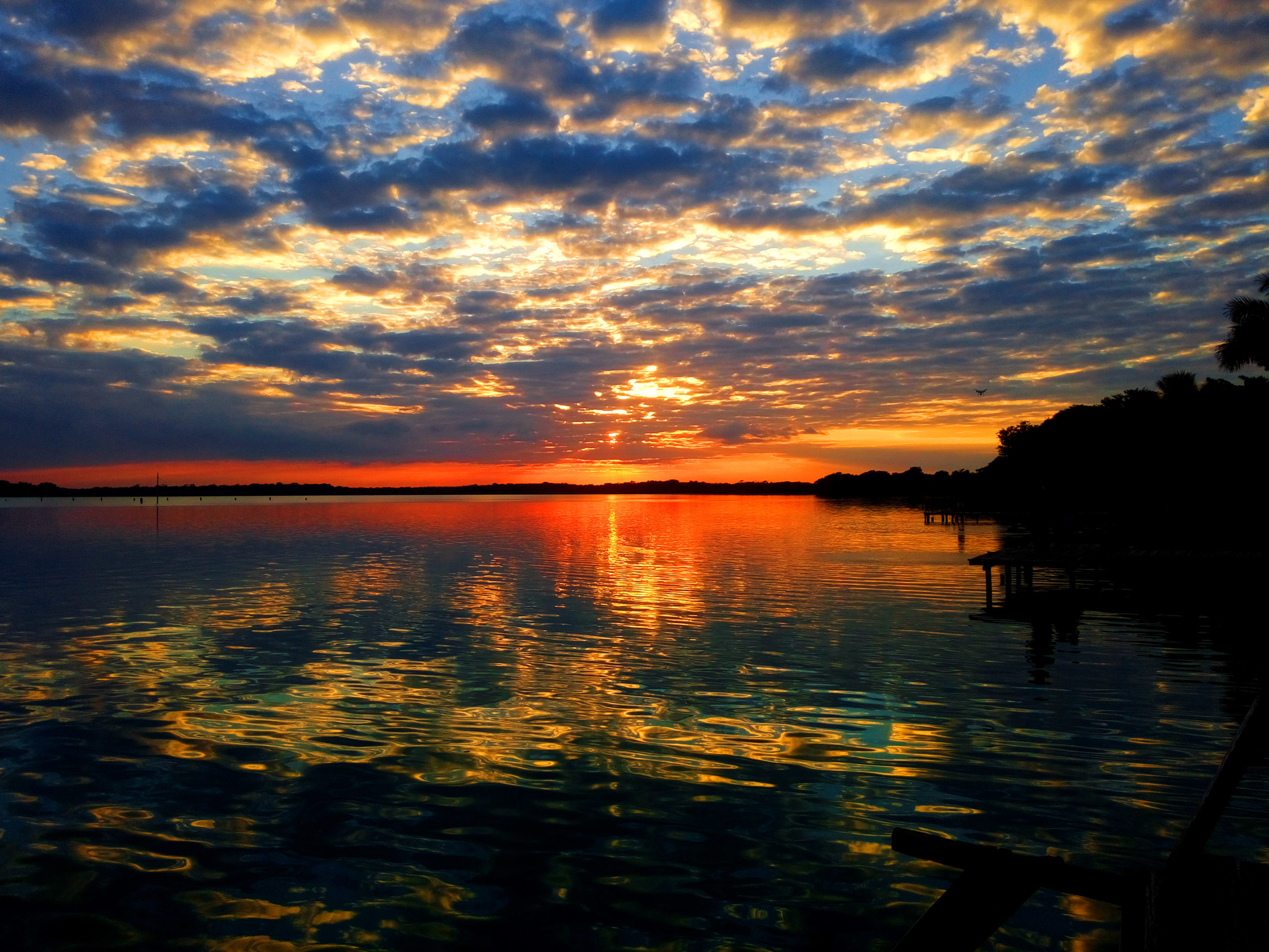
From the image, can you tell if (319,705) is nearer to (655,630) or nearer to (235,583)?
(655,630)

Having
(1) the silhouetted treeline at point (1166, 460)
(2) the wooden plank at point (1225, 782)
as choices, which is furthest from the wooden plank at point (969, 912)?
(1) the silhouetted treeline at point (1166, 460)

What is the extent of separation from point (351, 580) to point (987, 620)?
2865 centimetres

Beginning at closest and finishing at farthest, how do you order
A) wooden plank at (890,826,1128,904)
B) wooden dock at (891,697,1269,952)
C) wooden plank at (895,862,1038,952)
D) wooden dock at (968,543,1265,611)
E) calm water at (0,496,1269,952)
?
wooden dock at (891,697,1269,952), wooden plank at (890,826,1128,904), wooden plank at (895,862,1038,952), calm water at (0,496,1269,952), wooden dock at (968,543,1265,611)

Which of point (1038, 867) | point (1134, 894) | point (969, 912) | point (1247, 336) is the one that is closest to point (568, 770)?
point (969, 912)

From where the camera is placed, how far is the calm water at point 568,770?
28.3 ft

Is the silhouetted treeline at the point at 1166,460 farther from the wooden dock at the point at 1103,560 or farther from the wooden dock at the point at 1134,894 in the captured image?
the wooden dock at the point at 1134,894

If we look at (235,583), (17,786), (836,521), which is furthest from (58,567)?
(836,521)

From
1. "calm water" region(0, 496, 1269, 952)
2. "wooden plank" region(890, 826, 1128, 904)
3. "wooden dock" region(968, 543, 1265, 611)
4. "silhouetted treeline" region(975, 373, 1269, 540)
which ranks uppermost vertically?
"silhouetted treeline" region(975, 373, 1269, 540)

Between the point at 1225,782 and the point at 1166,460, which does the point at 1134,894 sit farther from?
the point at 1166,460

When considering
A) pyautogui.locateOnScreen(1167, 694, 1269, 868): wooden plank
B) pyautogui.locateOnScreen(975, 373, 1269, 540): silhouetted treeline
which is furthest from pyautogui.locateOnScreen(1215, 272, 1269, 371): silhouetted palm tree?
pyautogui.locateOnScreen(1167, 694, 1269, 868): wooden plank

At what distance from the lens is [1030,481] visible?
374 ft

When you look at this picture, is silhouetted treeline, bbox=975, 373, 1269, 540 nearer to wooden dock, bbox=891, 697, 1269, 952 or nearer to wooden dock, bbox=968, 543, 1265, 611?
wooden dock, bbox=968, 543, 1265, 611

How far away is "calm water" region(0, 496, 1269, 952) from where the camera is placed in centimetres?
862

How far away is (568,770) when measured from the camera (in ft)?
42.3
